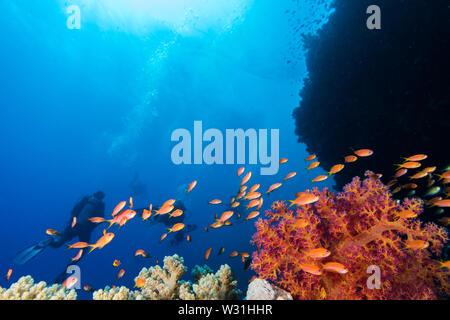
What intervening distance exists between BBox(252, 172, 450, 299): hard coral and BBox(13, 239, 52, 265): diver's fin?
555 inches

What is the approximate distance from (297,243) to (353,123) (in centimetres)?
829

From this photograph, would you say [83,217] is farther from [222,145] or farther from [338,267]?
[222,145]

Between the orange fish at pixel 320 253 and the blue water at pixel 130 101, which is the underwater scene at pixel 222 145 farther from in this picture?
the blue water at pixel 130 101

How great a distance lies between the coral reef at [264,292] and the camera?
9.00ft

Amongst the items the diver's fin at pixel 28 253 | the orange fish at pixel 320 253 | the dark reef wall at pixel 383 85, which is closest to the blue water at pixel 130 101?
the dark reef wall at pixel 383 85

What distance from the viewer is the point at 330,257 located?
3334 millimetres

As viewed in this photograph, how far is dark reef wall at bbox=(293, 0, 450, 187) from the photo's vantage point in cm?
681

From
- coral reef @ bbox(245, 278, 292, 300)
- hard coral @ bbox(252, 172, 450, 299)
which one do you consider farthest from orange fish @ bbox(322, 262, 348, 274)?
coral reef @ bbox(245, 278, 292, 300)

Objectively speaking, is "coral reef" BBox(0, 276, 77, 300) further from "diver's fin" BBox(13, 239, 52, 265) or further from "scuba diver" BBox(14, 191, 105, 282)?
"scuba diver" BBox(14, 191, 105, 282)

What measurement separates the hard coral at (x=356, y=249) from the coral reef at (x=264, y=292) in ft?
1.13

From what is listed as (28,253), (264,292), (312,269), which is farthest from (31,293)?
(28,253)

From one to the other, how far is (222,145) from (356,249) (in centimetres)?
4176

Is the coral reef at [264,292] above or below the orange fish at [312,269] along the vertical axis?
below

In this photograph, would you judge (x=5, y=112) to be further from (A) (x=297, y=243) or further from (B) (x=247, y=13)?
(A) (x=297, y=243)
